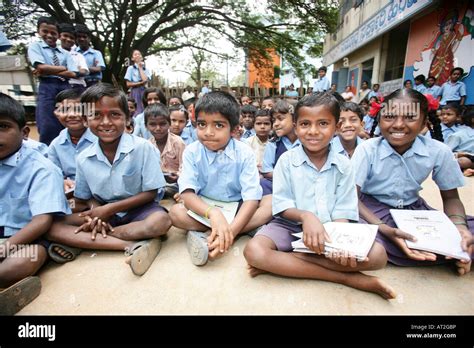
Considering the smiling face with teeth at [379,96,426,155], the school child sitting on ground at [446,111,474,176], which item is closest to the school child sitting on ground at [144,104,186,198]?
the smiling face with teeth at [379,96,426,155]

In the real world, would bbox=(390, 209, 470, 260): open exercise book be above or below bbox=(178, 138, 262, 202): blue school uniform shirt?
below

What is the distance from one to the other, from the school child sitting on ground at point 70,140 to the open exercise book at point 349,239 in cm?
182

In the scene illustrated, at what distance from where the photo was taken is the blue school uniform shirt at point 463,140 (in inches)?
148

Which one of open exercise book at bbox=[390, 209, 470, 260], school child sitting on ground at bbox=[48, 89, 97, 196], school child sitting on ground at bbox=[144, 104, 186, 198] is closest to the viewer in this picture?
open exercise book at bbox=[390, 209, 470, 260]

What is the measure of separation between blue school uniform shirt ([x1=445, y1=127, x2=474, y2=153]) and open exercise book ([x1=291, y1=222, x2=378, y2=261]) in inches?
141

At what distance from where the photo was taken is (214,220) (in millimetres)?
1492

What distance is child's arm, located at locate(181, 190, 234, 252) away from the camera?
4.69 feet

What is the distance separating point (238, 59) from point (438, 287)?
1316 centimetres

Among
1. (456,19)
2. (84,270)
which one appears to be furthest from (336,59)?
(84,270)

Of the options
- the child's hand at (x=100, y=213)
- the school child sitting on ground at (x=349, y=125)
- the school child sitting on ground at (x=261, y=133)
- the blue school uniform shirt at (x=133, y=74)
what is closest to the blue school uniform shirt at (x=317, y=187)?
the child's hand at (x=100, y=213)

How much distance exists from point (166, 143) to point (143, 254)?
1618 millimetres

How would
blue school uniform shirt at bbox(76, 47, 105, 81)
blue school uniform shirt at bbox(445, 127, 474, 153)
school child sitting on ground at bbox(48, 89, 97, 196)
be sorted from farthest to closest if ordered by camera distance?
blue school uniform shirt at bbox(76, 47, 105, 81), blue school uniform shirt at bbox(445, 127, 474, 153), school child sitting on ground at bbox(48, 89, 97, 196)

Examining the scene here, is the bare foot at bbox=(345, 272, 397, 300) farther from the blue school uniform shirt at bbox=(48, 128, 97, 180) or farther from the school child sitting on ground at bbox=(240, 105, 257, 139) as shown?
the school child sitting on ground at bbox=(240, 105, 257, 139)

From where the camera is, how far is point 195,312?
47.8 inches
